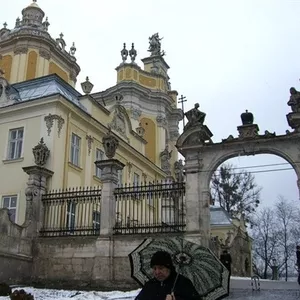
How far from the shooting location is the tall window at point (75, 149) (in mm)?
22922

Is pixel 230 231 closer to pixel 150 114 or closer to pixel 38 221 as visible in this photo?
pixel 150 114

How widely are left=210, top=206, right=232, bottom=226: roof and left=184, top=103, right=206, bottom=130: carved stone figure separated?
24.6m

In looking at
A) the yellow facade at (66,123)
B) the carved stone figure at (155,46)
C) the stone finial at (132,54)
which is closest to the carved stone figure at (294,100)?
the yellow facade at (66,123)

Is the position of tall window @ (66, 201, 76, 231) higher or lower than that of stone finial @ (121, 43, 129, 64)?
lower

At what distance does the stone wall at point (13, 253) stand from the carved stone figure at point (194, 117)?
24.1 ft

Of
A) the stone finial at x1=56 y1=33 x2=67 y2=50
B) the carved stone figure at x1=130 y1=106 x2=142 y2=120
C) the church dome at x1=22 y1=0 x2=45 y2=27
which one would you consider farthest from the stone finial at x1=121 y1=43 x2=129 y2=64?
the church dome at x1=22 y1=0 x2=45 y2=27

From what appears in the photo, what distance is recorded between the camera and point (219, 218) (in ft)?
131

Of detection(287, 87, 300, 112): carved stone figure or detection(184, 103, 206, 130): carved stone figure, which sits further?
detection(184, 103, 206, 130): carved stone figure

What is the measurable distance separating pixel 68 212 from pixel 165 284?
13.3 metres

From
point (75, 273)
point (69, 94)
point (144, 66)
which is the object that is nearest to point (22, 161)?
point (69, 94)

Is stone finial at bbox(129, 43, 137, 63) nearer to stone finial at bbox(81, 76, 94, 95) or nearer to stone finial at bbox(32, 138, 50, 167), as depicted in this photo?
stone finial at bbox(81, 76, 94, 95)

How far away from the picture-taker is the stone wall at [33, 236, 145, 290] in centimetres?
1454

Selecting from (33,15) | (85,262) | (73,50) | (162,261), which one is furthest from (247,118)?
(33,15)

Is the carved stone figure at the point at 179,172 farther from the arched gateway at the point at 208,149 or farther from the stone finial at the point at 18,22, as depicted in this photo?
the stone finial at the point at 18,22
